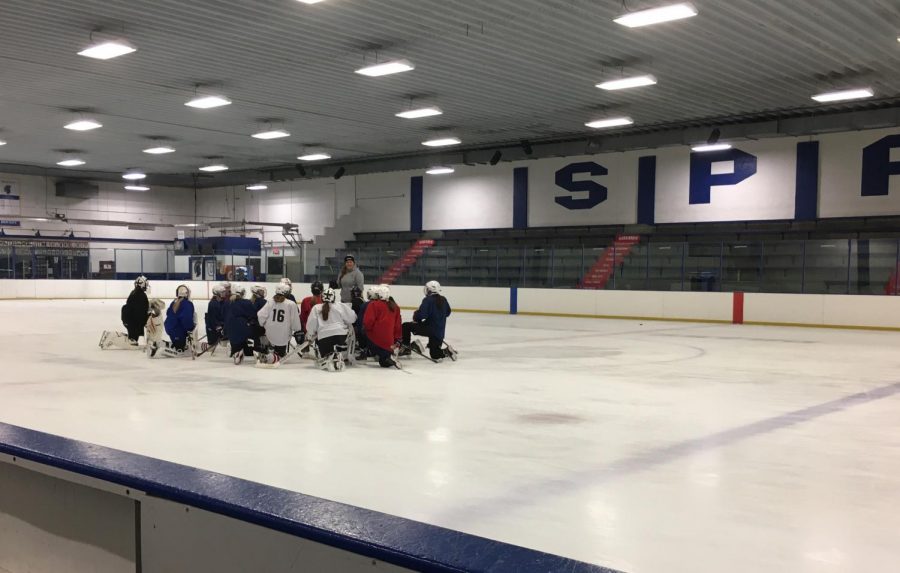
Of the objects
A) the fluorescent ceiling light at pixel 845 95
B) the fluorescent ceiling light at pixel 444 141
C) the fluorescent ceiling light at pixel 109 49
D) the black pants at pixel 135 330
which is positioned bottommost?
the black pants at pixel 135 330

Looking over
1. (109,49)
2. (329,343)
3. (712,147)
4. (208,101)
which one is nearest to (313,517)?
(329,343)

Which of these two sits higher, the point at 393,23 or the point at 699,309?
the point at 393,23

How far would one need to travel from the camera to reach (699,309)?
21.3 metres

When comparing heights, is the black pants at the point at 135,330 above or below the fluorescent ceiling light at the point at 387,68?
below

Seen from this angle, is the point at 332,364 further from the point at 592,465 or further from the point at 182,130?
the point at 182,130

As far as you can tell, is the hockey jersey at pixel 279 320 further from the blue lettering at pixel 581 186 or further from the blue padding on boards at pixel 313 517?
the blue lettering at pixel 581 186

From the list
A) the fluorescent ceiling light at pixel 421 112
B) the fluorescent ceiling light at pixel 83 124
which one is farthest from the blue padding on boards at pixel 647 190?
the fluorescent ceiling light at pixel 83 124

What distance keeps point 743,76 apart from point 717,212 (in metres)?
8.37

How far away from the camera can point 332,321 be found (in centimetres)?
1029

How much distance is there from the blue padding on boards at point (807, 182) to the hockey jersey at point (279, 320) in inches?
670

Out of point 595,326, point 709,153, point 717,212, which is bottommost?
point 595,326

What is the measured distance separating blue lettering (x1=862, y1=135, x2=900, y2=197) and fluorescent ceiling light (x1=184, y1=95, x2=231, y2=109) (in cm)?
1724

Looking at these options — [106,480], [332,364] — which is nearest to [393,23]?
[332,364]

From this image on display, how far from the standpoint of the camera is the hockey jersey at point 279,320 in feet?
34.9
